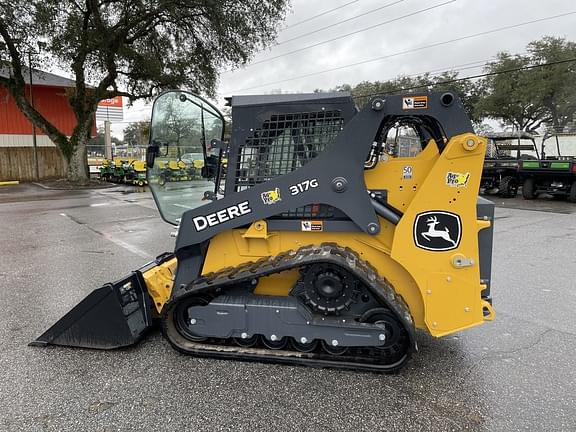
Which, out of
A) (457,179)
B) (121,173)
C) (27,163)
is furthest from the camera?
(27,163)

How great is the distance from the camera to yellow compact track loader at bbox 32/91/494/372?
2.94 m

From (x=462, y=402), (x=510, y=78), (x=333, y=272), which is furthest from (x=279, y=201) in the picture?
(x=510, y=78)

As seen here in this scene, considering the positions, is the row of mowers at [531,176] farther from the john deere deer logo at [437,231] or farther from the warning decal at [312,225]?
the warning decal at [312,225]

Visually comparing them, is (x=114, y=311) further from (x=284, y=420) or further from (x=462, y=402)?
(x=462, y=402)

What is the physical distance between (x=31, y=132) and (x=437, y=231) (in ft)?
82.7

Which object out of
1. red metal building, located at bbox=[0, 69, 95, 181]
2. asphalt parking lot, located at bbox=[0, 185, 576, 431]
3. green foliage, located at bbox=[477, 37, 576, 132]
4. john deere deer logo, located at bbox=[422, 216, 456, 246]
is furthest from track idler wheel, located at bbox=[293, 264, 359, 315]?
green foliage, located at bbox=[477, 37, 576, 132]

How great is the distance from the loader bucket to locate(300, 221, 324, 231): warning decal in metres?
1.51

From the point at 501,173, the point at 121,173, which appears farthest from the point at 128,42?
the point at 501,173

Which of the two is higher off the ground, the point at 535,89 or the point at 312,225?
the point at 535,89

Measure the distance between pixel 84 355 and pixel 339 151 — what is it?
8.48 ft

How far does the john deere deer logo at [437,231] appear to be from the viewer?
293cm

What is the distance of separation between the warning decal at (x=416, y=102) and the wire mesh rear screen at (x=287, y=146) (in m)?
0.48

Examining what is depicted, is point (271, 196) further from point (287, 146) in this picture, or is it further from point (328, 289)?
point (328, 289)

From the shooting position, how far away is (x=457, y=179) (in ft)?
9.47
